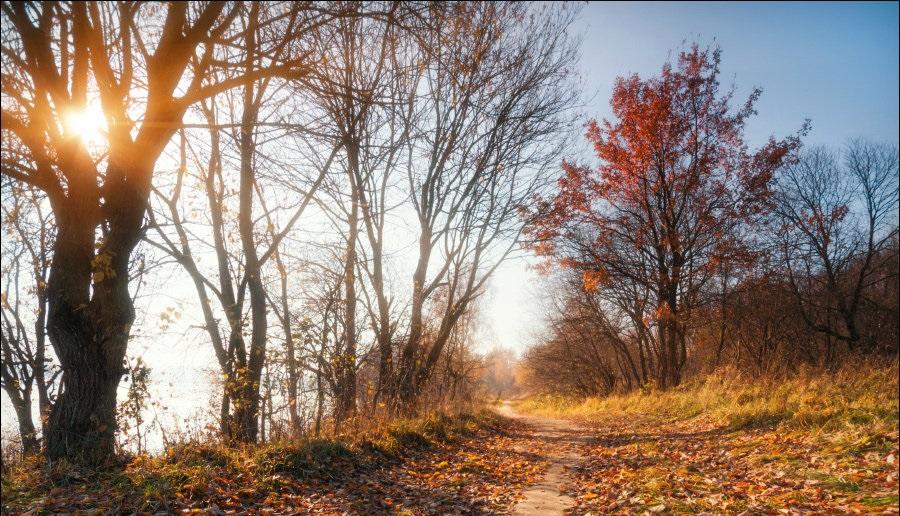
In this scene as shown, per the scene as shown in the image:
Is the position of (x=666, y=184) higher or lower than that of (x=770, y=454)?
higher

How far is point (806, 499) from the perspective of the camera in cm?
412

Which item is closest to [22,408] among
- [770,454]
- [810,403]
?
[770,454]

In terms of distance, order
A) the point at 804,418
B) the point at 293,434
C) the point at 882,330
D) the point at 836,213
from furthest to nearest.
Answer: the point at 836,213, the point at 293,434, the point at 804,418, the point at 882,330

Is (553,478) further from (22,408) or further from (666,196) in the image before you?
(22,408)

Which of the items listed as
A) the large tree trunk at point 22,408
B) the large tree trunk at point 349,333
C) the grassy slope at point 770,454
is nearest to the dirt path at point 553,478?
the grassy slope at point 770,454

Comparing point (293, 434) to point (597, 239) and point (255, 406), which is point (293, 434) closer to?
point (255, 406)

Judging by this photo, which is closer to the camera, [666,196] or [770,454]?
[770,454]

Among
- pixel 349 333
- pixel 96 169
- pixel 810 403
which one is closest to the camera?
pixel 96 169

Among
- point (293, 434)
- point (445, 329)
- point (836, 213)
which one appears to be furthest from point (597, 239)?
point (293, 434)

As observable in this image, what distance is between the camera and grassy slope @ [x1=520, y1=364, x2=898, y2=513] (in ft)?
13.8

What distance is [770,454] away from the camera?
5.86 metres

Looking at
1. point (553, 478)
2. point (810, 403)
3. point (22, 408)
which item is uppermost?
point (22, 408)

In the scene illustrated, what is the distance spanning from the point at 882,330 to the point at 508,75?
8.95 metres

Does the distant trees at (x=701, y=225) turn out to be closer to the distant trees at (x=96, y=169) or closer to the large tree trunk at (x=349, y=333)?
the large tree trunk at (x=349, y=333)
